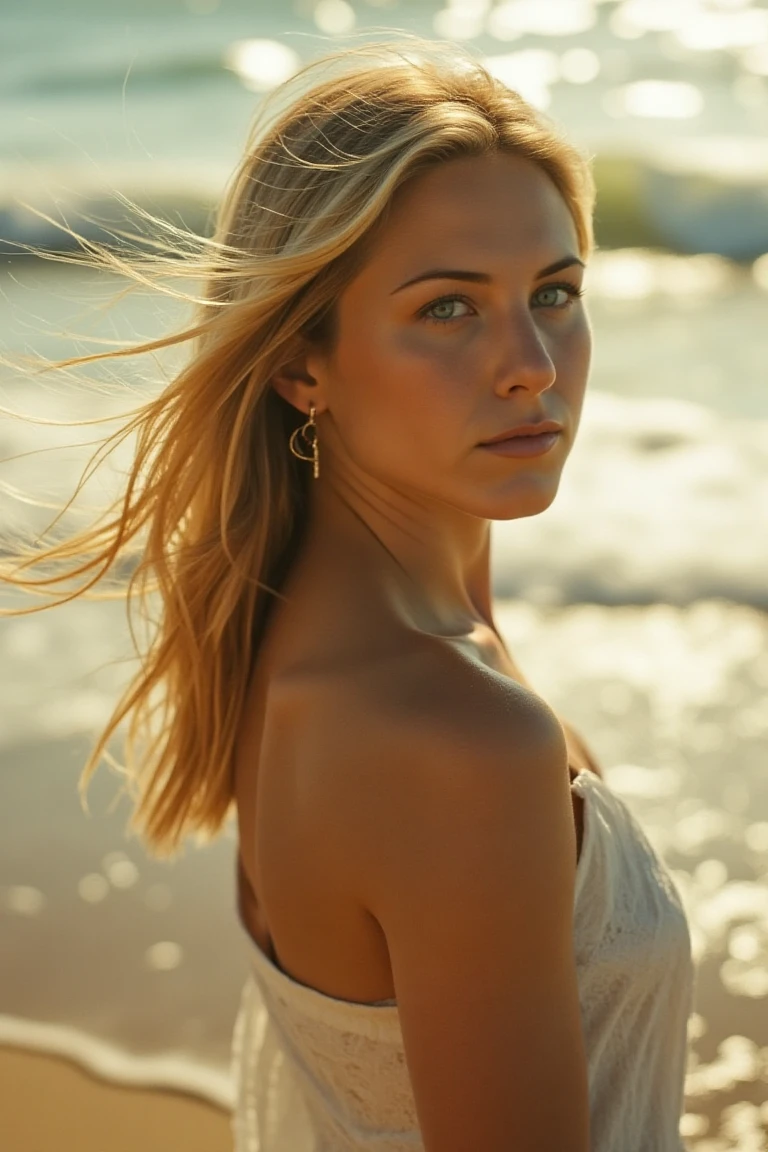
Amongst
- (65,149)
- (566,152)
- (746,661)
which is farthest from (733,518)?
(65,149)

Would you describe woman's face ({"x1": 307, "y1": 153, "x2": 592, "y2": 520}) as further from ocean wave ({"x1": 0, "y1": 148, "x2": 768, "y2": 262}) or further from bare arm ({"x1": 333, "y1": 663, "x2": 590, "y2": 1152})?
ocean wave ({"x1": 0, "y1": 148, "x2": 768, "y2": 262})

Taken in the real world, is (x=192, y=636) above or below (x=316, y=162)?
below

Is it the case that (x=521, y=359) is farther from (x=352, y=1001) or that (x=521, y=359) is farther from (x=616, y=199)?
(x=616, y=199)

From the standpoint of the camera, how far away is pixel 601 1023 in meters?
2.16

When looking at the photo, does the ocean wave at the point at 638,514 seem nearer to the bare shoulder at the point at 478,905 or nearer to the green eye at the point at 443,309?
the green eye at the point at 443,309

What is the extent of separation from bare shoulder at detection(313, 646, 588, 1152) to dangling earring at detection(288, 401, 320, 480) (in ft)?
2.12

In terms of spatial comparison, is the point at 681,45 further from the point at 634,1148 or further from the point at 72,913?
the point at 634,1148

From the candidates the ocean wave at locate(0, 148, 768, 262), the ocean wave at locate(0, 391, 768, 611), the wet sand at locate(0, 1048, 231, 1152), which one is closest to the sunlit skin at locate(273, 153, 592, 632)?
the wet sand at locate(0, 1048, 231, 1152)

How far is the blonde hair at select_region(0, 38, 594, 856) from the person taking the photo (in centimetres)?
220

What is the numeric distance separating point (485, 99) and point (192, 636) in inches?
39.2

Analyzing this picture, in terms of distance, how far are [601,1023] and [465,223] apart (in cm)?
117

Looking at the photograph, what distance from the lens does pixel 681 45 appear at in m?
19.6

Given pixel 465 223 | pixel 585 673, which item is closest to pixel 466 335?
pixel 465 223

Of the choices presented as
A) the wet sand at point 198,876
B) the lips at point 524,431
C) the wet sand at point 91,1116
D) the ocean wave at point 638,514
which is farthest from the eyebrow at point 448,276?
the ocean wave at point 638,514
